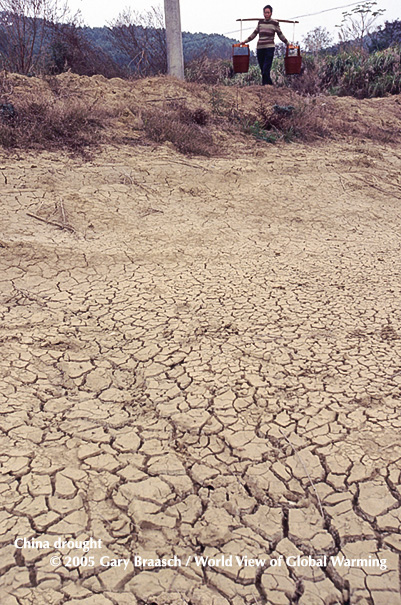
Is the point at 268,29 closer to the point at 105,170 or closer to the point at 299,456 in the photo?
the point at 105,170

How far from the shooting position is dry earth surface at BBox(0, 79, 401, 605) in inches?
62.7

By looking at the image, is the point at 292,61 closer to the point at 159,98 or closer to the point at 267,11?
the point at 267,11

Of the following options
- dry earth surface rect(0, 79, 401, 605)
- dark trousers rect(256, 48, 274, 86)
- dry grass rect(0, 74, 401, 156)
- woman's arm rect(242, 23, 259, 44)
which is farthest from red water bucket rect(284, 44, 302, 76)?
dry earth surface rect(0, 79, 401, 605)

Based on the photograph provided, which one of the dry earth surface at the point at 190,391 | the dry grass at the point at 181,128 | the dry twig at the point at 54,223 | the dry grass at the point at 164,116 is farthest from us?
the dry grass at the point at 181,128

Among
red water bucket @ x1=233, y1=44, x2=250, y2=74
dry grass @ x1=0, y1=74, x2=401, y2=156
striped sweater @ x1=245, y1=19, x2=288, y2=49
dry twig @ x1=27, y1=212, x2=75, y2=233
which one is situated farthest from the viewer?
striped sweater @ x1=245, y1=19, x2=288, y2=49

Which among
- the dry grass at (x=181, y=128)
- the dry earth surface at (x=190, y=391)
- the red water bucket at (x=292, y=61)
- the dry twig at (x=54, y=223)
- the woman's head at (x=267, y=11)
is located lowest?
the dry earth surface at (x=190, y=391)

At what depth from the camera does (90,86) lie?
6535 mm

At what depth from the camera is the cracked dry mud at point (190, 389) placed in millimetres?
1616

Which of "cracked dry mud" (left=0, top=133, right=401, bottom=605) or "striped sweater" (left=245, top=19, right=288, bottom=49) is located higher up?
"striped sweater" (left=245, top=19, right=288, bottom=49)

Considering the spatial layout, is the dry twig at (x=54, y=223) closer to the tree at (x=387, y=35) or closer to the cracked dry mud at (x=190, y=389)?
the cracked dry mud at (x=190, y=389)

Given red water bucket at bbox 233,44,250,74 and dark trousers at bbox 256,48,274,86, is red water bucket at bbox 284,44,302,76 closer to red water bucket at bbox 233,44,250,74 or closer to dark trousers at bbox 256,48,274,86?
dark trousers at bbox 256,48,274,86

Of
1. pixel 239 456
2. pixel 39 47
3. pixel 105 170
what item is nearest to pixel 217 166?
pixel 105 170

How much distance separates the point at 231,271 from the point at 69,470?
2.21 metres

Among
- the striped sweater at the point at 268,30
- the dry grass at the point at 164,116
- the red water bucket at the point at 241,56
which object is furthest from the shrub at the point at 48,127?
the striped sweater at the point at 268,30
